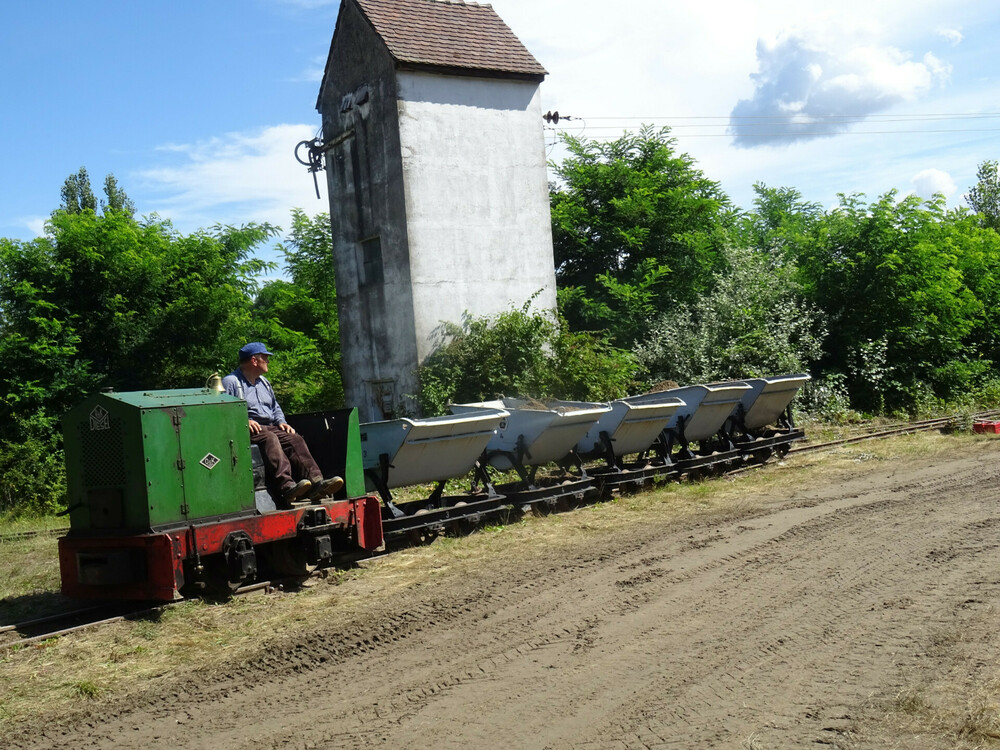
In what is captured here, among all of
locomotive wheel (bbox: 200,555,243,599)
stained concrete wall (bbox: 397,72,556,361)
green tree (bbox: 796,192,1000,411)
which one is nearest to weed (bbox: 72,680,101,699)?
locomotive wheel (bbox: 200,555,243,599)

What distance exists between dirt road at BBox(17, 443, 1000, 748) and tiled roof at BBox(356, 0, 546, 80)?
13161mm

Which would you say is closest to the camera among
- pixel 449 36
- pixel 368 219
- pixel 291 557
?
pixel 291 557

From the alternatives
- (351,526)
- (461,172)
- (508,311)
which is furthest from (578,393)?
(351,526)

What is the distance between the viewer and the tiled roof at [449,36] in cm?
1888

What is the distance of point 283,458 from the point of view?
8.79m

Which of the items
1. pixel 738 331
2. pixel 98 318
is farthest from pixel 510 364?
pixel 98 318

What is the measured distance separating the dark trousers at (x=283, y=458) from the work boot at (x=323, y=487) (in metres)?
0.09

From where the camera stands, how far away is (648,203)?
24391 millimetres

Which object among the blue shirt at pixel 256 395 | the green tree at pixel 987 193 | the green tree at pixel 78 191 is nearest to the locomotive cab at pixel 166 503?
the blue shirt at pixel 256 395

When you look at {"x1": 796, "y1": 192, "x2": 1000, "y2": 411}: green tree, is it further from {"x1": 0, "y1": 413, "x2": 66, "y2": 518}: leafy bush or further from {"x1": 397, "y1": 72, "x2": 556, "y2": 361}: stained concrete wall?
{"x1": 0, "y1": 413, "x2": 66, "y2": 518}: leafy bush

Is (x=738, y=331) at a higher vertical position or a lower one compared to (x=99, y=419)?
higher

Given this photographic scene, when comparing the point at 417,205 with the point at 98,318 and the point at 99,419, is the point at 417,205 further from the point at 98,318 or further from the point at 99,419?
the point at 99,419

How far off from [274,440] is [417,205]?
1059 centimetres

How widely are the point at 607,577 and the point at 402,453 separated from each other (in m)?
3.20
